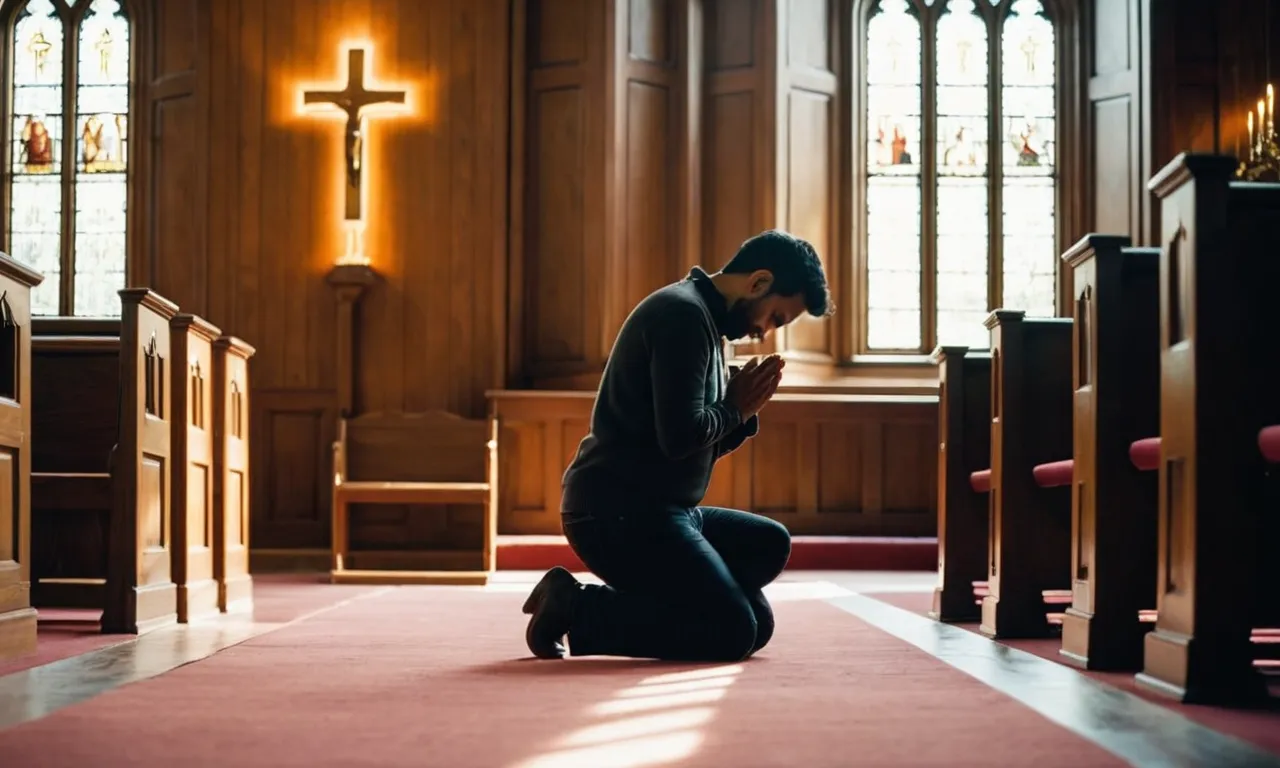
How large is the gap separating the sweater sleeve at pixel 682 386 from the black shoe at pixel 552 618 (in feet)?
1.37

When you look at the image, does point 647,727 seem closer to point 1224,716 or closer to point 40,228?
point 1224,716

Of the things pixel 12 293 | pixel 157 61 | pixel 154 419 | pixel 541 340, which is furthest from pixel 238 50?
pixel 12 293

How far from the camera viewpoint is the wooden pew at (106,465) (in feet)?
15.1

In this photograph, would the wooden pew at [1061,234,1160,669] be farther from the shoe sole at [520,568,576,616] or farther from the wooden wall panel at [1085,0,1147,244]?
the wooden wall panel at [1085,0,1147,244]

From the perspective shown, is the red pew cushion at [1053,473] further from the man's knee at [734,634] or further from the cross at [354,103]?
the cross at [354,103]

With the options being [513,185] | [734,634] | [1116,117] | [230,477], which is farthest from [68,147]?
[734,634]

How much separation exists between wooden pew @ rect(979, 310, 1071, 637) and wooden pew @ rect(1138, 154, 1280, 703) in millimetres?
1283

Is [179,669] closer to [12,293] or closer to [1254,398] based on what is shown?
[12,293]

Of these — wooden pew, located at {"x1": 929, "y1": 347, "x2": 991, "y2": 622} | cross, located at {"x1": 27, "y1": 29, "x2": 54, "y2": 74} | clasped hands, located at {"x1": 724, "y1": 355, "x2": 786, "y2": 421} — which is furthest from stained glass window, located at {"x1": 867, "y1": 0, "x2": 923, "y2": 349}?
clasped hands, located at {"x1": 724, "y1": 355, "x2": 786, "y2": 421}

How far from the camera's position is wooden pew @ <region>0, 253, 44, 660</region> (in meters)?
3.71

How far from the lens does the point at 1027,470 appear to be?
443 cm

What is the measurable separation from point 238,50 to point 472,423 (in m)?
2.75

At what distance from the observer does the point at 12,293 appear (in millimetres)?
3791

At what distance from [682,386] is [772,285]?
0.37 meters
